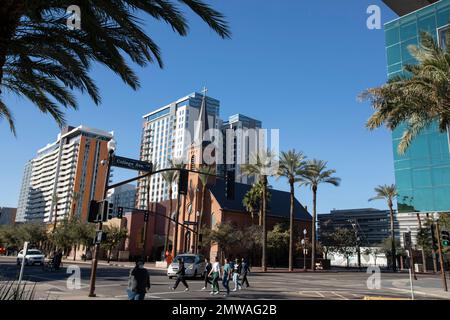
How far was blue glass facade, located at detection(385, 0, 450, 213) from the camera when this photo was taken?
32.2 metres

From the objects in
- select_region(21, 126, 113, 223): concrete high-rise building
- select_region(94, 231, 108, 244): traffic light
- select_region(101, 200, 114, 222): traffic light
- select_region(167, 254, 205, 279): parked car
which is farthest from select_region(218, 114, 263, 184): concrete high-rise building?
select_region(94, 231, 108, 244): traffic light

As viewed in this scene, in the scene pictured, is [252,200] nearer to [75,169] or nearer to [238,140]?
[238,140]

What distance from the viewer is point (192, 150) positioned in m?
64.0

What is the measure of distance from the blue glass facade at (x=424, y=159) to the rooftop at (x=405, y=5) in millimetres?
1407

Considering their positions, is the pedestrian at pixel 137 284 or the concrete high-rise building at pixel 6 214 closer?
the pedestrian at pixel 137 284

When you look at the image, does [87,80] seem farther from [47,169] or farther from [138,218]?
[47,169]

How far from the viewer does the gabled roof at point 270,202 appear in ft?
197

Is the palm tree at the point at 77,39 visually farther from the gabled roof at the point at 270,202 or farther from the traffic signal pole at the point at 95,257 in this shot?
the gabled roof at the point at 270,202

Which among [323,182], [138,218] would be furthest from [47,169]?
[323,182]

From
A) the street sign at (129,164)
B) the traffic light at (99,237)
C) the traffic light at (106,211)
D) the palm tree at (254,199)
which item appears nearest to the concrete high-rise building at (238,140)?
the palm tree at (254,199)

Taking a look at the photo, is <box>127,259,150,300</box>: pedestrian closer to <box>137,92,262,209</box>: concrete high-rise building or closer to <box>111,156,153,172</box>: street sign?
<box>111,156,153,172</box>: street sign

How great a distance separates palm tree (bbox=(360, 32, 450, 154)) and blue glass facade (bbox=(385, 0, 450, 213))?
45.8 ft

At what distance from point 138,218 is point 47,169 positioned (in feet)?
427

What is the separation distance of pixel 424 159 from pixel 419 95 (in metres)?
18.5
